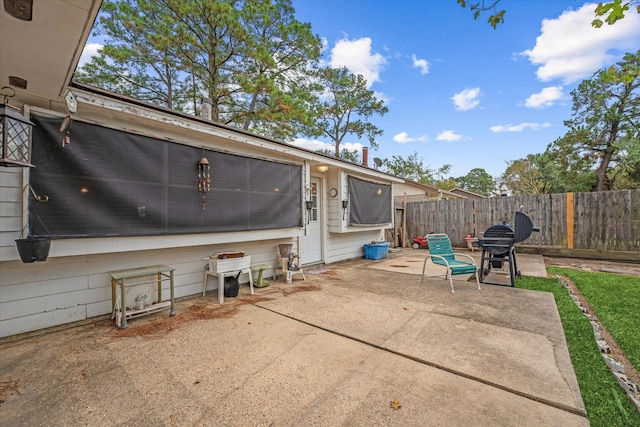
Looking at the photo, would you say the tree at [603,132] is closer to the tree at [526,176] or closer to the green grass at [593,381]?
the tree at [526,176]

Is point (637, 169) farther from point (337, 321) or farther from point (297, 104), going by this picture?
point (337, 321)

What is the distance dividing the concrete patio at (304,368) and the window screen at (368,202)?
3673 millimetres

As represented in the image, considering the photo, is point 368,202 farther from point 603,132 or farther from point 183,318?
point 603,132

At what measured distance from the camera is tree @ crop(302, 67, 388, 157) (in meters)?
17.9

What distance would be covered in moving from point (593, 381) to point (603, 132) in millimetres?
17762

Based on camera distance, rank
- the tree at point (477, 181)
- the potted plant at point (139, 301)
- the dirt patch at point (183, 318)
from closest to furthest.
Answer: the dirt patch at point (183, 318)
the potted plant at point (139, 301)
the tree at point (477, 181)

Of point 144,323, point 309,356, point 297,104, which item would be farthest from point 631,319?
point 297,104

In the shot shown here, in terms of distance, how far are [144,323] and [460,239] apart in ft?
32.4

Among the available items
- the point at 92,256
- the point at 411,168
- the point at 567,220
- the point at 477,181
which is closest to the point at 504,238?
the point at 567,220

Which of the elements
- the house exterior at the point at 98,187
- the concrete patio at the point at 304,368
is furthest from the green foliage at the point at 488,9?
the concrete patio at the point at 304,368

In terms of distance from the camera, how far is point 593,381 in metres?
1.99

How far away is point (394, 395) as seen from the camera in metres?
1.86

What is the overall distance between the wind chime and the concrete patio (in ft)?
5.35

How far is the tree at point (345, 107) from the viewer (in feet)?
58.7
